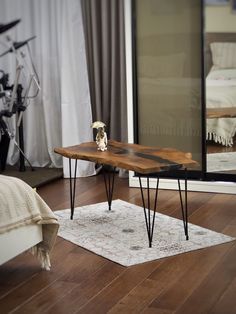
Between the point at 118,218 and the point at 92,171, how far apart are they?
160cm

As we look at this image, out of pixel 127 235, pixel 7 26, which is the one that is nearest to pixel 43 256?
pixel 127 235

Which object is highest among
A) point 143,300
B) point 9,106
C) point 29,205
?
point 9,106

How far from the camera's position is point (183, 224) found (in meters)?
3.96

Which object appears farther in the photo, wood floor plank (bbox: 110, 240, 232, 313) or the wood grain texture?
the wood grain texture

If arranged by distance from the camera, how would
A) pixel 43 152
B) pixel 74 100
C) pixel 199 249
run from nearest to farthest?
1. pixel 199 249
2. pixel 74 100
3. pixel 43 152

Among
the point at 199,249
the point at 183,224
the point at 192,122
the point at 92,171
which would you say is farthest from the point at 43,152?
the point at 199,249

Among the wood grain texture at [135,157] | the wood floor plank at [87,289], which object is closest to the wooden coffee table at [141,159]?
the wood grain texture at [135,157]

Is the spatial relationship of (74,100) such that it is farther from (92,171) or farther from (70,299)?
(70,299)

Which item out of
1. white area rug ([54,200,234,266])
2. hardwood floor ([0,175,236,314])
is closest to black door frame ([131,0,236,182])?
white area rug ([54,200,234,266])

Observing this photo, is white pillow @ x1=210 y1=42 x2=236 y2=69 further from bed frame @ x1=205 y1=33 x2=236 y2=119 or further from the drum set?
the drum set

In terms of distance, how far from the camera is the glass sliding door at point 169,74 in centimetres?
489

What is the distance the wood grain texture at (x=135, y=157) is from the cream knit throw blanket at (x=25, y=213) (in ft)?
2.02

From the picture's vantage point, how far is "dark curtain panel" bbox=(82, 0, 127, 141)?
216 inches

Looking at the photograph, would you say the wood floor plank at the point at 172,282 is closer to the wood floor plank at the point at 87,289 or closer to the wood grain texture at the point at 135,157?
the wood floor plank at the point at 87,289
